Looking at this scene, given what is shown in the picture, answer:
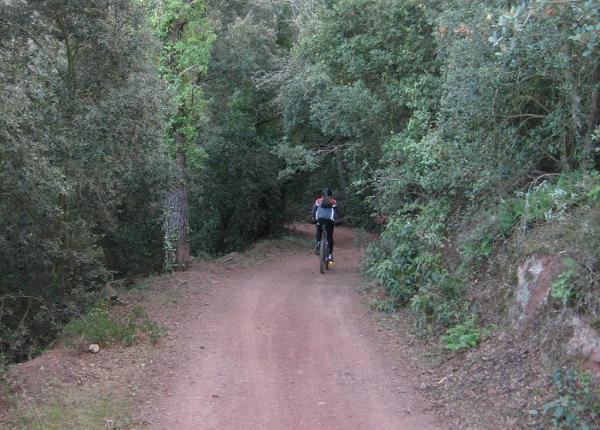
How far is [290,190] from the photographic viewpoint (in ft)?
81.5

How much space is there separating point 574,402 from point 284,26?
73.5 feet

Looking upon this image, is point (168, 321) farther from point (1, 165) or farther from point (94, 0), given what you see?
point (94, 0)

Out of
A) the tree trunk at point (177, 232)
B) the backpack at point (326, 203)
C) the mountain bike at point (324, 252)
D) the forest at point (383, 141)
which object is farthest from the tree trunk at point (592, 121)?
the tree trunk at point (177, 232)

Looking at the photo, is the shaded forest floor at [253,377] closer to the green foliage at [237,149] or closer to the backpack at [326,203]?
the backpack at [326,203]

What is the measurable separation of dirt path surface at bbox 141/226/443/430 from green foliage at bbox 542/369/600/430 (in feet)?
3.72

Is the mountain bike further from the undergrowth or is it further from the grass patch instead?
the undergrowth

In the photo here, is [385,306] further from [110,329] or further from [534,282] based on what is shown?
[110,329]

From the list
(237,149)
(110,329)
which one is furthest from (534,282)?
(237,149)

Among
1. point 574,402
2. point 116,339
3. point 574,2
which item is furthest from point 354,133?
point 574,402

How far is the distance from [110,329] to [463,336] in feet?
15.8

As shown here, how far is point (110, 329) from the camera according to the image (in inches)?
348

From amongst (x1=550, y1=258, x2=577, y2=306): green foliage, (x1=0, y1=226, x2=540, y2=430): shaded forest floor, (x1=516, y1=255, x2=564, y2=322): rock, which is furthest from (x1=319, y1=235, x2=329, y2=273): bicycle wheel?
(x1=550, y1=258, x2=577, y2=306): green foliage

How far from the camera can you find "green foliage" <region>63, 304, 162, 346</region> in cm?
863

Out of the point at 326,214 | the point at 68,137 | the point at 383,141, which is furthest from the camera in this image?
the point at 383,141
